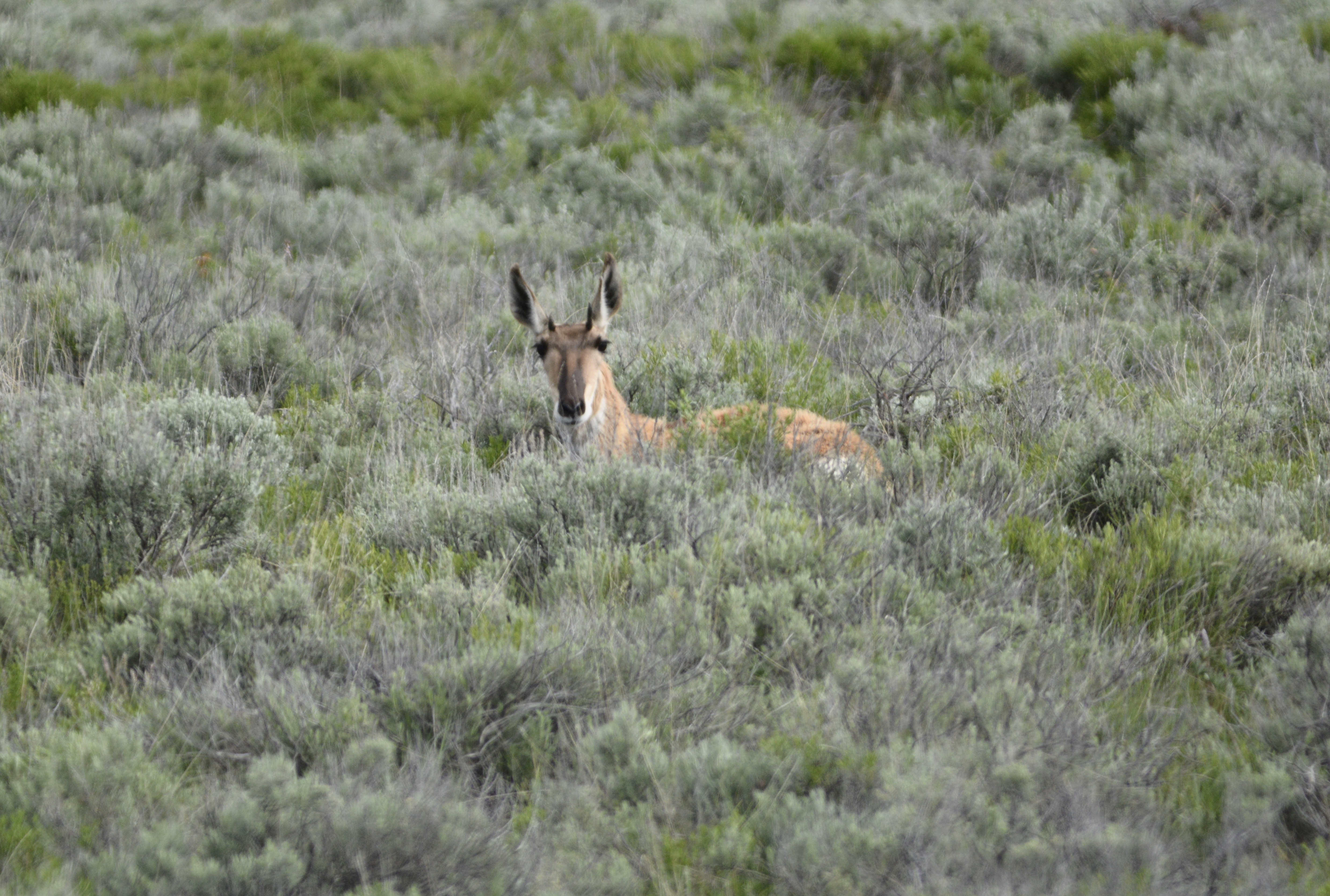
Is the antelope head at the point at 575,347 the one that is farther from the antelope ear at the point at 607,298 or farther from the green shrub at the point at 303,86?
the green shrub at the point at 303,86

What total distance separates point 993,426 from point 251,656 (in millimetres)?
3756

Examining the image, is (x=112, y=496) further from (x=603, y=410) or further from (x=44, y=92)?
(x=44, y=92)

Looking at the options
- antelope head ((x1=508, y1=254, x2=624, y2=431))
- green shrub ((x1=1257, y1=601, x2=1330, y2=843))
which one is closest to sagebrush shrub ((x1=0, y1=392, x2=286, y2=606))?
antelope head ((x1=508, y1=254, x2=624, y2=431))

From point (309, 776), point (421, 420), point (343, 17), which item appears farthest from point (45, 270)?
point (343, 17)

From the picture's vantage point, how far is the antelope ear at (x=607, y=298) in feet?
18.1

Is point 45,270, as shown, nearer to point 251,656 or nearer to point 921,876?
point 251,656

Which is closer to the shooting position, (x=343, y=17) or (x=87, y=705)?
(x=87, y=705)

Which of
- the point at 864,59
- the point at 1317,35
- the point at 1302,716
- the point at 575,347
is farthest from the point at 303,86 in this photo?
the point at 1302,716

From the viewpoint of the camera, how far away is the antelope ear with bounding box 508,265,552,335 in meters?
5.56

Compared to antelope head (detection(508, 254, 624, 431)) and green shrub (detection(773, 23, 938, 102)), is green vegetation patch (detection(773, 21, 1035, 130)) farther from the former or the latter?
antelope head (detection(508, 254, 624, 431))

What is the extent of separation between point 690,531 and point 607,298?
2.42m

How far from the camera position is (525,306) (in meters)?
5.84

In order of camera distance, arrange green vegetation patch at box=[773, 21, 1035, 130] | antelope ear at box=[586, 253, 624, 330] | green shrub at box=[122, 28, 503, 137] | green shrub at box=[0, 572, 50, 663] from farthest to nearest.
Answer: green shrub at box=[122, 28, 503, 137] → green vegetation patch at box=[773, 21, 1035, 130] → antelope ear at box=[586, 253, 624, 330] → green shrub at box=[0, 572, 50, 663]

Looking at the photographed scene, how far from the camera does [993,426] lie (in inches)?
203
